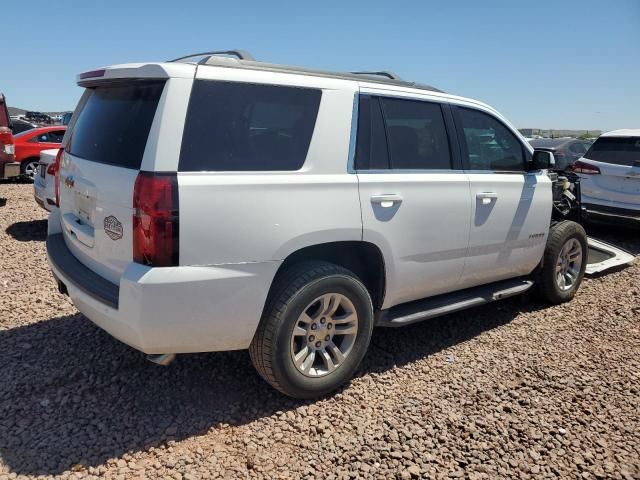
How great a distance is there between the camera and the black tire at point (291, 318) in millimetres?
2949

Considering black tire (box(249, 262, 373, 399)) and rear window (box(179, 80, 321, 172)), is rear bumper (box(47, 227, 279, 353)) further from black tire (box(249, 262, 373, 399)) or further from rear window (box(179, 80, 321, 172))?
rear window (box(179, 80, 321, 172))

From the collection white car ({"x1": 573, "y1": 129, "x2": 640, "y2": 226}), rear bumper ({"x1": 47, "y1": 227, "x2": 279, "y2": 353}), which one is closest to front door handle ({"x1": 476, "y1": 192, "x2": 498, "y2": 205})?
rear bumper ({"x1": 47, "y1": 227, "x2": 279, "y2": 353})

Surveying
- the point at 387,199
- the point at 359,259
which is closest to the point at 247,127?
the point at 387,199

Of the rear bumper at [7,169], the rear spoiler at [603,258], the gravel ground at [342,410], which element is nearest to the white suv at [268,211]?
the gravel ground at [342,410]

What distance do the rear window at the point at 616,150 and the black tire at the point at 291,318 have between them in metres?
6.67

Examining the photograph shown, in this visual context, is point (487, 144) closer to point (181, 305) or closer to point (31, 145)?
point (181, 305)

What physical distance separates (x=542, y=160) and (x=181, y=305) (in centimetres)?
334

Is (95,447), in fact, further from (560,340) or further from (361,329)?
(560,340)

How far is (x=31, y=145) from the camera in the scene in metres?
12.5

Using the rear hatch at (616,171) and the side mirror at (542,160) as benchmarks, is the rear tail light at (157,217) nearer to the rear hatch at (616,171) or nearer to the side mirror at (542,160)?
the side mirror at (542,160)

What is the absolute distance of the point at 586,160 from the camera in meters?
8.51

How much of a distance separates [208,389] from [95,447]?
0.78m

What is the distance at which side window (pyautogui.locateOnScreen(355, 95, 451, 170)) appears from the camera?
11.1 feet

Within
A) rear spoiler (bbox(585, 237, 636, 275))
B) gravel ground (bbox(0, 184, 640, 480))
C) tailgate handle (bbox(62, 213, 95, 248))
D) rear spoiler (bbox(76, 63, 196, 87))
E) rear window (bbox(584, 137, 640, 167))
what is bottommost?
gravel ground (bbox(0, 184, 640, 480))
